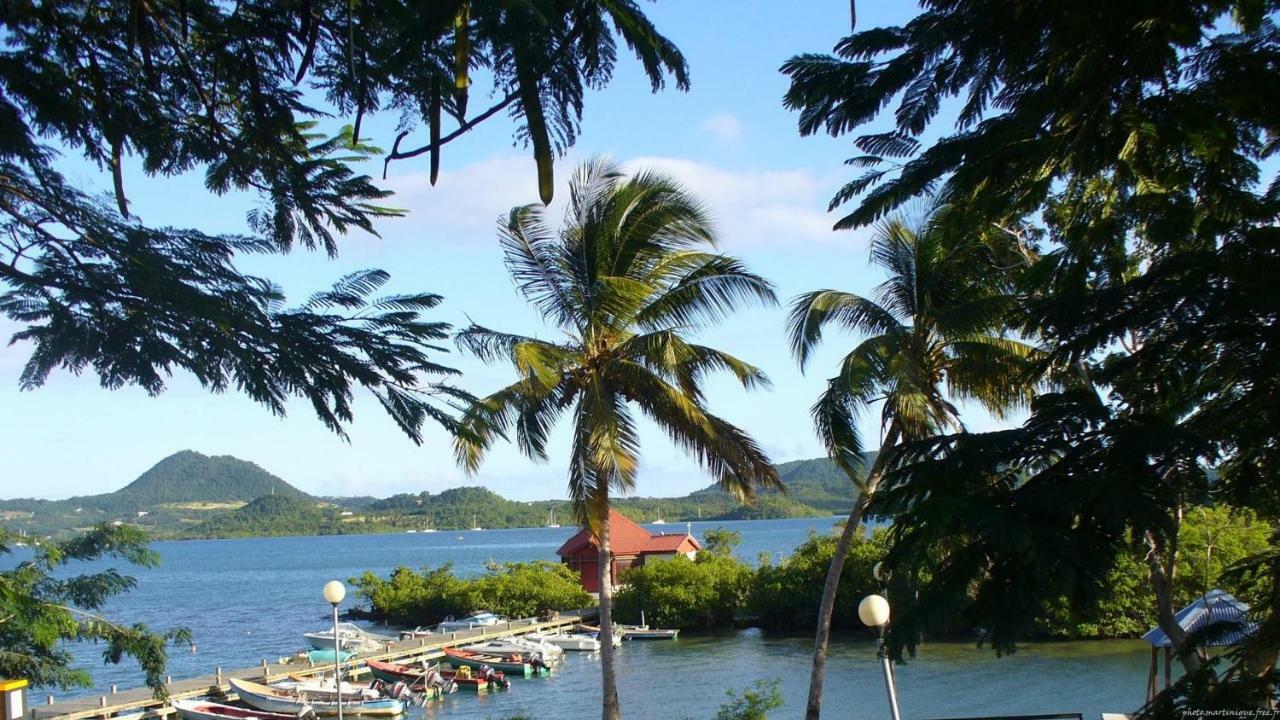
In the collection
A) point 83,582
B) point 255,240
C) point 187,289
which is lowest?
point 83,582

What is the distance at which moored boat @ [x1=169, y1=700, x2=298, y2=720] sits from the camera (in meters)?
24.3

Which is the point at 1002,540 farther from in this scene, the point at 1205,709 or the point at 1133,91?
the point at 1133,91

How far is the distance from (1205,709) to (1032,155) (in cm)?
230

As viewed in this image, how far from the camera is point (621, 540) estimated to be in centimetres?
4884

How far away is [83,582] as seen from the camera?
1627cm

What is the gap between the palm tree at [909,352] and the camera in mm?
12094

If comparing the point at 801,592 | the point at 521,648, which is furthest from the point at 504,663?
the point at 801,592

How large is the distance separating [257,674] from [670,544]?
77.0 feet

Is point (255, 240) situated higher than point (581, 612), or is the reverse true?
point (255, 240)

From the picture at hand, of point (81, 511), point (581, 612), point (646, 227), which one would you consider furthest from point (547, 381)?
point (81, 511)

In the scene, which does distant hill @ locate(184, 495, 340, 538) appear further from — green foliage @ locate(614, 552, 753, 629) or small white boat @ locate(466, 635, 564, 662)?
small white boat @ locate(466, 635, 564, 662)

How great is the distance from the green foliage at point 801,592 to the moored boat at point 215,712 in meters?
19.6

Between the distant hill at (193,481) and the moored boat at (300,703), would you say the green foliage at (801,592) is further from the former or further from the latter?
the distant hill at (193,481)

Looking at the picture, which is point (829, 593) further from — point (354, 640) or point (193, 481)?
point (193, 481)
